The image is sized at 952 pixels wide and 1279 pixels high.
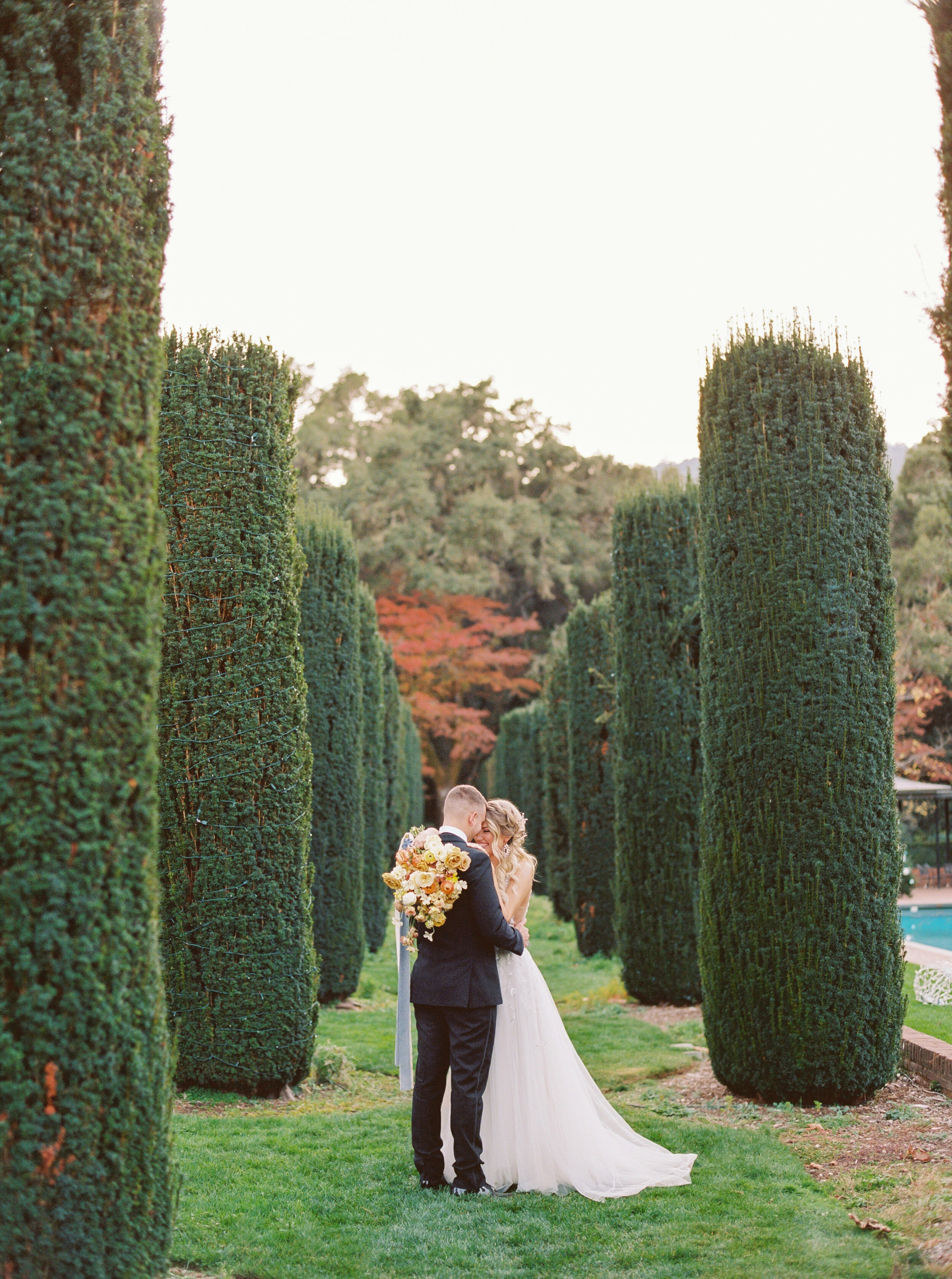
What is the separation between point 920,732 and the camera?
87.5 ft

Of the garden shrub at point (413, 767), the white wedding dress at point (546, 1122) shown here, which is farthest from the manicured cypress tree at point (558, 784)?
the white wedding dress at point (546, 1122)

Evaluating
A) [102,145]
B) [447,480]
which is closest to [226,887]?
[102,145]

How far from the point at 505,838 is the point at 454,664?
27248 millimetres

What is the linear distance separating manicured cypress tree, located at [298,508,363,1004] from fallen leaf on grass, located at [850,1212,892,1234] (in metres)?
6.76

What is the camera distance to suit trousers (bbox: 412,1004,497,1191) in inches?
197

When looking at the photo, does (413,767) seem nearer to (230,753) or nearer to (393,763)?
(393,763)

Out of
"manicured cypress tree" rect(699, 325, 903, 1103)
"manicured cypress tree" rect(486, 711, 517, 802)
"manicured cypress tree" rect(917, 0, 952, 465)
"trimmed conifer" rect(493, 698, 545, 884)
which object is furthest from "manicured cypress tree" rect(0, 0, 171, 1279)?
"manicured cypress tree" rect(486, 711, 517, 802)

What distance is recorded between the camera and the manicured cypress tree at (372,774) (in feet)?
47.0

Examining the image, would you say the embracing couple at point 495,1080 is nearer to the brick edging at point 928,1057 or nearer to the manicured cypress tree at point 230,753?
the manicured cypress tree at point 230,753

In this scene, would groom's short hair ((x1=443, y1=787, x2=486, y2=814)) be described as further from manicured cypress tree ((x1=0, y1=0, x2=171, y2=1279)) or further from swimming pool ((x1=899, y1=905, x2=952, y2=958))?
swimming pool ((x1=899, y1=905, x2=952, y2=958))

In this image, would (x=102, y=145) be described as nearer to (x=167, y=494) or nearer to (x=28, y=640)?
(x=28, y=640)

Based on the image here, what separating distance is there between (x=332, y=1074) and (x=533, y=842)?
18.6m

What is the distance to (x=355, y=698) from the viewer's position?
37.0ft

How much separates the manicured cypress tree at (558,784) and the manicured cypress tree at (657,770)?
6100mm
